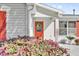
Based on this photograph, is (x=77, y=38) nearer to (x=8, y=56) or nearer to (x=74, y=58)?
(x=74, y=58)

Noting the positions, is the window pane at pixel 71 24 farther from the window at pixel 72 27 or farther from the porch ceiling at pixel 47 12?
the porch ceiling at pixel 47 12

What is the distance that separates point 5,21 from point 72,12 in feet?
5.91

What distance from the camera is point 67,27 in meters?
6.58

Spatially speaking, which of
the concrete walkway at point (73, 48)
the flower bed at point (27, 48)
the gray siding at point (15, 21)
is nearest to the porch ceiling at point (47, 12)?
the gray siding at point (15, 21)

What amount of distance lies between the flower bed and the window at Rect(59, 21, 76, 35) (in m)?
0.42

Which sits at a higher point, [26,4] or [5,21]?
[26,4]

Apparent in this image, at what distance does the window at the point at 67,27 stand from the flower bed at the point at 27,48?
1.37 ft

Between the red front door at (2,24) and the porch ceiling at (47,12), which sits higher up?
the porch ceiling at (47,12)

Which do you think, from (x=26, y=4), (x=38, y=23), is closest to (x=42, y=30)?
(x=38, y=23)

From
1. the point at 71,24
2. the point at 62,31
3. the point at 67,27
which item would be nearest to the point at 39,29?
the point at 62,31

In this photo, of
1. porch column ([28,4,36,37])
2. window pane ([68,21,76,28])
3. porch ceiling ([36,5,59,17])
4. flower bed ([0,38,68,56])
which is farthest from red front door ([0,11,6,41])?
window pane ([68,21,76,28])

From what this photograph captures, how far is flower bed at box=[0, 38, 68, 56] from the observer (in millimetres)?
6504

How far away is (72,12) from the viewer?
6.57 metres

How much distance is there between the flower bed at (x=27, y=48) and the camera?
256 inches
